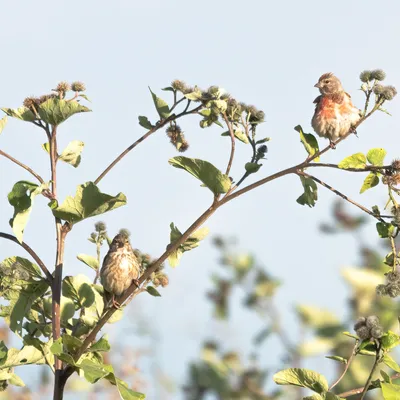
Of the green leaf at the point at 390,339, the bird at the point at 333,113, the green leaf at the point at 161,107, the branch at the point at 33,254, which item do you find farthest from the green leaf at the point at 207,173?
the bird at the point at 333,113

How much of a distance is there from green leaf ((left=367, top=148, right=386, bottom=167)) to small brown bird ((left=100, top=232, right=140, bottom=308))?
1.09 meters

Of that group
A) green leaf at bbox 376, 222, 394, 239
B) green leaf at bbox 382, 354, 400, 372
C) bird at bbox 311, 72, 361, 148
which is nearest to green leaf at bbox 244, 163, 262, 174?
green leaf at bbox 376, 222, 394, 239

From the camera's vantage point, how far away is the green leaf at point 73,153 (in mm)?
3576

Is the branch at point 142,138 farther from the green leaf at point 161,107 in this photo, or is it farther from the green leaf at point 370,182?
A: the green leaf at point 370,182

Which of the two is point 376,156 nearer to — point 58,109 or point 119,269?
point 58,109

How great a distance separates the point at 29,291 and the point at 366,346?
1447mm

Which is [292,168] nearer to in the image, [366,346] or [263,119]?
[263,119]

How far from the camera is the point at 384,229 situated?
3369 mm

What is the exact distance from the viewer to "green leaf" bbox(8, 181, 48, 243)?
3215 mm

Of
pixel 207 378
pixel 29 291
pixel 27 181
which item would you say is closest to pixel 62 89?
pixel 27 181

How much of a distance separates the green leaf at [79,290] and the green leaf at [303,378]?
899 millimetres

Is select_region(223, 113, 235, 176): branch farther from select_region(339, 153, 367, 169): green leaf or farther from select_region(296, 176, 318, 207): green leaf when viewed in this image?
select_region(339, 153, 367, 169): green leaf

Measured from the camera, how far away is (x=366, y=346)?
3283 mm

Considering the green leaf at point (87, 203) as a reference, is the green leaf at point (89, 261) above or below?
above
